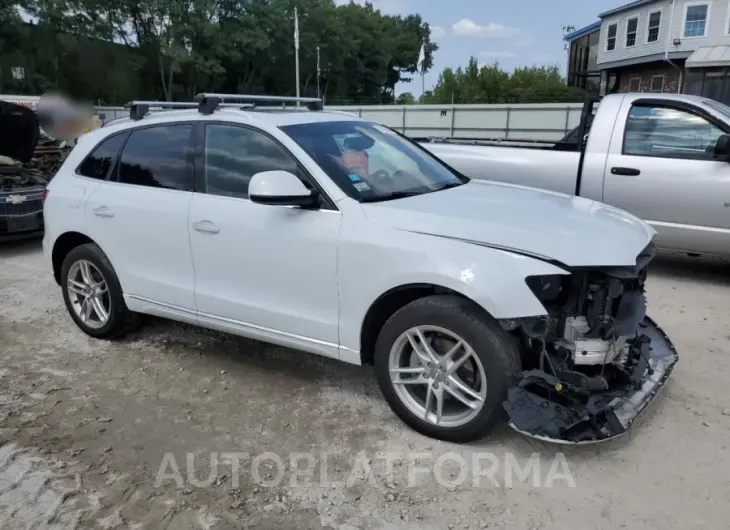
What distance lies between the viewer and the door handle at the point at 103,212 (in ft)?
14.6

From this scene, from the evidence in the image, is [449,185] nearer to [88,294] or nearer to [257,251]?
[257,251]

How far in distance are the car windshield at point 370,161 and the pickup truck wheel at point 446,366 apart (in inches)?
31.5

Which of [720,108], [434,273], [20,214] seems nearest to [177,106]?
[434,273]

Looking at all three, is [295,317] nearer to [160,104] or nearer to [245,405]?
[245,405]

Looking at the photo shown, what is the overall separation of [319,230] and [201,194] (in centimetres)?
100

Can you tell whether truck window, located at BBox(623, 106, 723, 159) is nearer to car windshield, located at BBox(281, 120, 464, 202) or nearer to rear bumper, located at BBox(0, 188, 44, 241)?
car windshield, located at BBox(281, 120, 464, 202)

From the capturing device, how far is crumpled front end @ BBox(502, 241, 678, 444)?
2910mm

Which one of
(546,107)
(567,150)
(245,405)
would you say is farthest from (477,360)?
(546,107)

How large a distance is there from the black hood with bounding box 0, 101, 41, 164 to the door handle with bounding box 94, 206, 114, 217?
16.2ft

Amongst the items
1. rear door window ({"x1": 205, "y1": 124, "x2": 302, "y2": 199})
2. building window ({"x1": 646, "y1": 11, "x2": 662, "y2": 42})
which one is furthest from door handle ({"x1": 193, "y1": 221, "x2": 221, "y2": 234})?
building window ({"x1": 646, "y1": 11, "x2": 662, "y2": 42})

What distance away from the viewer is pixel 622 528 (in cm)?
265

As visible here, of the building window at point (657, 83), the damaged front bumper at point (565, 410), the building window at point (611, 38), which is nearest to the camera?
the damaged front bumper at point (565, 410)

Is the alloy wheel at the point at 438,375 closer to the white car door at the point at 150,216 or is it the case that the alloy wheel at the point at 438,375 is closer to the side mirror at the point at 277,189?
the side mirror at the point at 277,189

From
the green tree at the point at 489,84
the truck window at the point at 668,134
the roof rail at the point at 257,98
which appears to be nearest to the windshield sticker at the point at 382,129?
the roof rail at the point at 257,98
